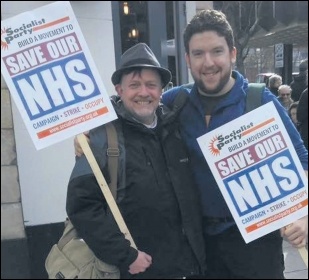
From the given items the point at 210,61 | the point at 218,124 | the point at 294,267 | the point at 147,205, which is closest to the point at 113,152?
the point at 147,205

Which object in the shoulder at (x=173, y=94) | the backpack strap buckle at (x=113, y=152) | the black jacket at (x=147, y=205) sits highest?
the shoulder at (x=173, y=94)

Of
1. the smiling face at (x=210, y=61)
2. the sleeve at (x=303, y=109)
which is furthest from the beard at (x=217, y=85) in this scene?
the sleeve at (x=303, y=109)

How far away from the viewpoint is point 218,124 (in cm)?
222

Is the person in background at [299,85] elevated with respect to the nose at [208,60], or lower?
lower

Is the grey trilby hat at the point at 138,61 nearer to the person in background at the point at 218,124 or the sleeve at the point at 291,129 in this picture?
the person in background at the point at 218,124

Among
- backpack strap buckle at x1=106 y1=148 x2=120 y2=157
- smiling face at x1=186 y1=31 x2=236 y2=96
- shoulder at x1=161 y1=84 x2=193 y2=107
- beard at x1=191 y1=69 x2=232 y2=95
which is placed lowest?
backpack strap buckle at x1=106 y1=148 x2=120 y2=157

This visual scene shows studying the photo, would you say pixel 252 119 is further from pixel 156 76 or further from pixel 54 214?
pixel 54 214

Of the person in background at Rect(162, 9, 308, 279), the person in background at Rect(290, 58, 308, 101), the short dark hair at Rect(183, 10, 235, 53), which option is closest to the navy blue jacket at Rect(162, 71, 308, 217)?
the person in background at Rect(162, 9, 308, 279)

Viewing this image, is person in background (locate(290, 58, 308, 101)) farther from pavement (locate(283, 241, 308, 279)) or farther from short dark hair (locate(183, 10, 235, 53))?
short dark hair (locate(183, 10, 235, 53))

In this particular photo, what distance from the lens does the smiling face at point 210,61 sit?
221 cm

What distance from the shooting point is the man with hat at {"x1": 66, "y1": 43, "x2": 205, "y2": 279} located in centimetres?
197

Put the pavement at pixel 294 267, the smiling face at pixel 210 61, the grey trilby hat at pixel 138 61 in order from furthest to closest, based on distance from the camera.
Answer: the pavement at pixel 294 267 → the smiling face at pixel 210 61 → the grey trilby hat at pixel 138 61

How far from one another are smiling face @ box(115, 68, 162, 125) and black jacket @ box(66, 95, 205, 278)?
6cm

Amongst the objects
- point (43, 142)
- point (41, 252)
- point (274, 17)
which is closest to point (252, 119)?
point (43, 142)
